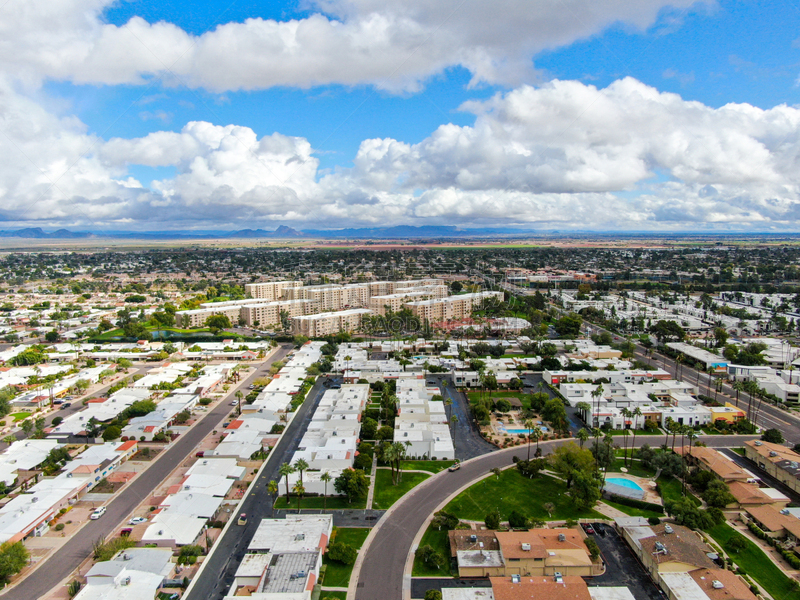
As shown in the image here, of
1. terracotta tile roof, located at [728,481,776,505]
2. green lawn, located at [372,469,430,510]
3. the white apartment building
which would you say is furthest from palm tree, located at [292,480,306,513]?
terracotta tile roof, located at [728,481,776,505]

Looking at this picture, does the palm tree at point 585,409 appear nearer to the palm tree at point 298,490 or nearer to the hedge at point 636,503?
the hedge at point 636,503

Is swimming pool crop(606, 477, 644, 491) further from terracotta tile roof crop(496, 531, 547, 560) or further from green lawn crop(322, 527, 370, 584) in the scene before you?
green lawn crop(322, 527, 370, 584)

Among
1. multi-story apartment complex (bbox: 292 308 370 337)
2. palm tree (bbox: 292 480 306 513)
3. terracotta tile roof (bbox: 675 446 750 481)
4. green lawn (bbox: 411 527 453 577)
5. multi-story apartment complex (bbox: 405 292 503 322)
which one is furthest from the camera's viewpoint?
multi-story apartment complex (bbox: 405 292 503 322)

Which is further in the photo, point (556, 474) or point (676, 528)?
point (556, 474)

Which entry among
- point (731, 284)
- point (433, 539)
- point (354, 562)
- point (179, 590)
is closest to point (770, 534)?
point (433, 539)

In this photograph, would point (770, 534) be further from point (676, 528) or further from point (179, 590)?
point (179, 590)
